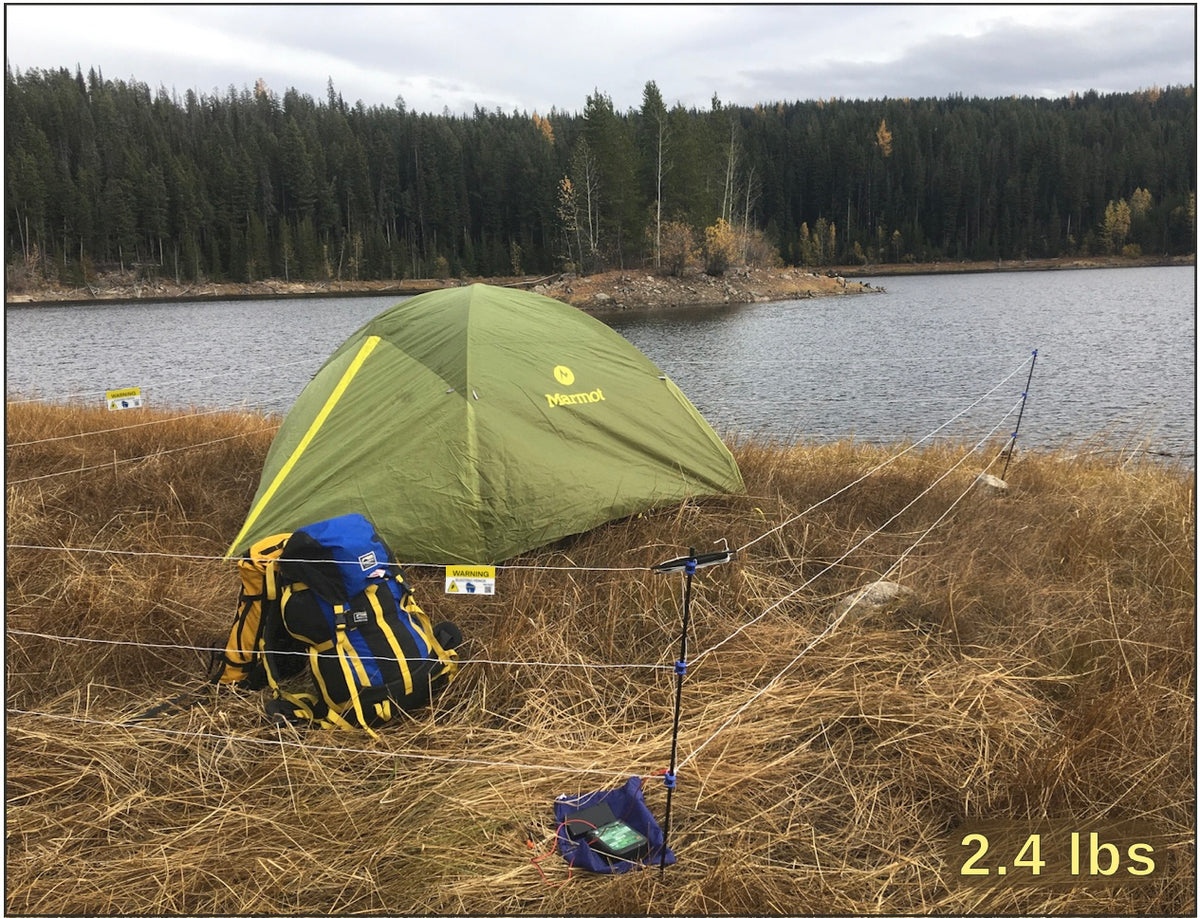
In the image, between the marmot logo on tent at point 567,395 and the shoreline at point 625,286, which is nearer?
the marmot logo on tent at point 567,395

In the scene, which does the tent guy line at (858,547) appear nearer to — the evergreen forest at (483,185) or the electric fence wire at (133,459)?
the electric fence wire at (133,459)

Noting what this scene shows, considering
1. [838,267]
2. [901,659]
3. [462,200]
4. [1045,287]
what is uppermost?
[462,200]

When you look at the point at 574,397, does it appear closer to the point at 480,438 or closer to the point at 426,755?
the point at 480,438

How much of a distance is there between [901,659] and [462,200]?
8245cm

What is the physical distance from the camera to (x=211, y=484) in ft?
21.2

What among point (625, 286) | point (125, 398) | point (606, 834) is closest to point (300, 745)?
point (606, 834)

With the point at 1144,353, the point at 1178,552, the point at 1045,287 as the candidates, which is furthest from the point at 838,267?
the point at 1178,552

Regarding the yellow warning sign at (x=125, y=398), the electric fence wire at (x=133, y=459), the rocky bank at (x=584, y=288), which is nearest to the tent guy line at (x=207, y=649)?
the yellow warning sign at (x=125, y=398)

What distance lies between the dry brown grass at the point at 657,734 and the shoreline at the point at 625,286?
38348mm

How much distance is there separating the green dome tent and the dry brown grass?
304 millimetres

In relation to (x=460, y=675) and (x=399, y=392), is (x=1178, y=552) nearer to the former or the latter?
(x=460, y=675)

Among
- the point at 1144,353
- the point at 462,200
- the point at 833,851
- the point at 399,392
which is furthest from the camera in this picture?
the point at 462,200

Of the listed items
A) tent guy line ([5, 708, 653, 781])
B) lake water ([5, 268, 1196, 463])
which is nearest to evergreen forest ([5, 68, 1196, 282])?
lake water ([5, 268, 1196, 463])

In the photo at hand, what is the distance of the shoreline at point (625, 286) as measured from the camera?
44.7m
